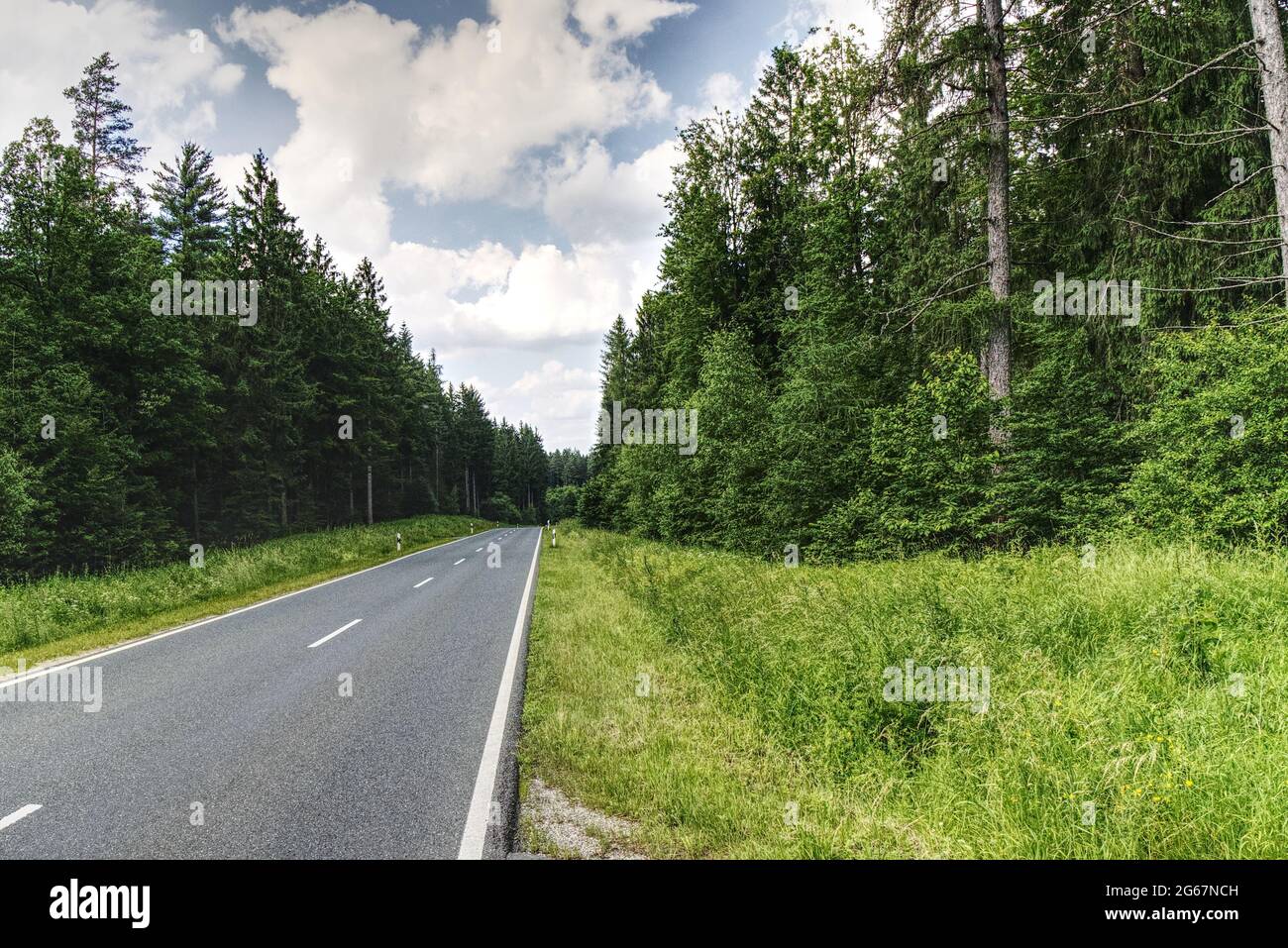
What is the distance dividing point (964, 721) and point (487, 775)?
361 centimetres

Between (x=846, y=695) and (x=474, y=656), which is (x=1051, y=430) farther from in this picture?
(x=474, y=656)

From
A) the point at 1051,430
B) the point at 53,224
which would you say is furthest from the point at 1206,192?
the point at 53,224

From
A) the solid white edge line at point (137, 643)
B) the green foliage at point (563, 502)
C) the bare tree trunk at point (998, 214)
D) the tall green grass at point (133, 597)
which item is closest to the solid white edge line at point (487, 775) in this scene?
the solid white edge line at point (137, 643)

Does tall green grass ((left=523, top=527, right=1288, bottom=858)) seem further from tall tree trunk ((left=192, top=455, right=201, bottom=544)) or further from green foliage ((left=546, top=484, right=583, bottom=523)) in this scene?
green foliage ((left=546, top=484, right=583, bottom=523))

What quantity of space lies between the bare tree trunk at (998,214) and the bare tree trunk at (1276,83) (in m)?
3.56

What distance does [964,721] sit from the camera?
13.3 feet

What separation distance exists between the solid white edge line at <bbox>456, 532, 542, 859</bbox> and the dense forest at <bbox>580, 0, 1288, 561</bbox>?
314 inches

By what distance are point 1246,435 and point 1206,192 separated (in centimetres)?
801

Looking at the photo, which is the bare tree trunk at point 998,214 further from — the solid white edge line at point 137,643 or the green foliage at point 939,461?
the solid white edge line at point 137,643

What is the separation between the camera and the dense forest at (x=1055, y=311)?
310 inches

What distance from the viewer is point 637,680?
6.55m

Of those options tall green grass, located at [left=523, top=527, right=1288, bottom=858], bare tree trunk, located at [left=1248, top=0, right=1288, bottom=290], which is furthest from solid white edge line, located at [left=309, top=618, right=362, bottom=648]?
bare tree trunk, located at [left=1248, top=0, right=1288, bottom=290]

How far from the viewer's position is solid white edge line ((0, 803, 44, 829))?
363 cm

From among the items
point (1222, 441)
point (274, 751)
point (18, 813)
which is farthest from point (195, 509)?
point (1222, 441)
